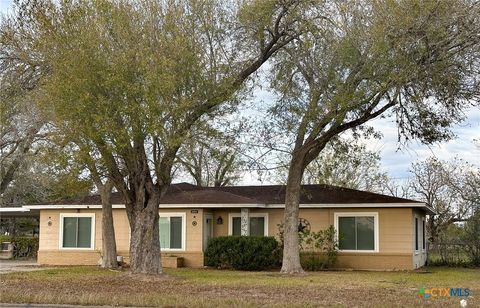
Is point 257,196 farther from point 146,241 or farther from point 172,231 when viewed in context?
point 146,241

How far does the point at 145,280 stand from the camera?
19.2 metres

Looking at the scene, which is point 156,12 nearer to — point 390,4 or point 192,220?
point 390,4

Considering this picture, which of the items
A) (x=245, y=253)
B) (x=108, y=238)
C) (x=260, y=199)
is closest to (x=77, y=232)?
(x=108, y=238)

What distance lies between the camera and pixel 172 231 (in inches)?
1072

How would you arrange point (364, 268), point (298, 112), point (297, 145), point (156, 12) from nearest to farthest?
point (156, 12), point (298, 112), point (297, 145), point (364, 268)

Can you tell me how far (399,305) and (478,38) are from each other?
814 cm

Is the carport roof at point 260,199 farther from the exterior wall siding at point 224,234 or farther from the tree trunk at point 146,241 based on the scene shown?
the tree trunk at point 146,241

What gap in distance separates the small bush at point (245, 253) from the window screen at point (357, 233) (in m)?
2.74

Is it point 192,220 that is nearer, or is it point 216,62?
point 216,62

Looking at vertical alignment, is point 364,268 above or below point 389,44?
below

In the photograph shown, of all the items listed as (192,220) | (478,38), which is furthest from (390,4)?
(192,220)

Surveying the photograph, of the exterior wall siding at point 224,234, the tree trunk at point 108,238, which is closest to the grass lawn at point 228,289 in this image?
the tree trunk at point 108,238

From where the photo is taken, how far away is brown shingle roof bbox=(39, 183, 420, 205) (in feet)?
86.3

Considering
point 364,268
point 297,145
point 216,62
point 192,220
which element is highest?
point 216,62
